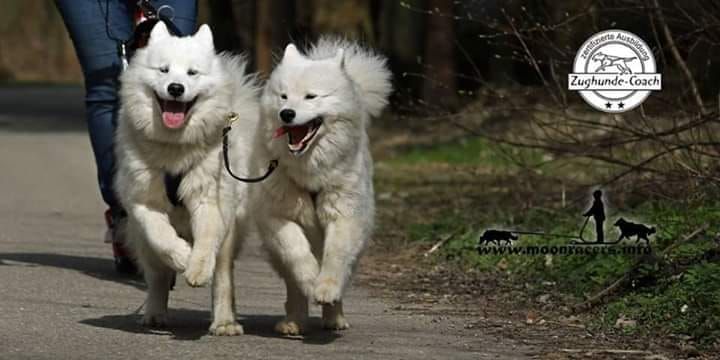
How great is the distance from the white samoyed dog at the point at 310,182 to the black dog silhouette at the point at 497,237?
9.77ft

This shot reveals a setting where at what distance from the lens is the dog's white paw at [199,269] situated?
632 centimetres

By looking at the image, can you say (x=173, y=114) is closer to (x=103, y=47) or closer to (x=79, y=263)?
(x=103, y=47)

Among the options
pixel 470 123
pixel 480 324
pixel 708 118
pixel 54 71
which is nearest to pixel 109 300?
pixel 480 324

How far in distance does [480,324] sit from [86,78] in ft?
8.56

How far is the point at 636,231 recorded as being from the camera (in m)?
8.77

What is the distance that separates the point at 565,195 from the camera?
10.6 meters

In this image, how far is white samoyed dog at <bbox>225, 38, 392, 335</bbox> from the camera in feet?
21.1

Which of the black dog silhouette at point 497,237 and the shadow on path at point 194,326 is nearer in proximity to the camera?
the shadow on path at point 194,326

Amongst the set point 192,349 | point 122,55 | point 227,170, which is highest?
point 122,55

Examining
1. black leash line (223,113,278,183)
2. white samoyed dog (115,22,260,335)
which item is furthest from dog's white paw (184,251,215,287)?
black leash line (223,113,278,183)

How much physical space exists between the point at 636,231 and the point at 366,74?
94.5 inches

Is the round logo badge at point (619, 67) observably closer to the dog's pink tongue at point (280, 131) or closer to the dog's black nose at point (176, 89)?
the dog's pink tongue at point (280, 131)

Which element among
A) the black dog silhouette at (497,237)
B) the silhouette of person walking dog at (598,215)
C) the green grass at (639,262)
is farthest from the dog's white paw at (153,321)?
the black dog silhouette at (497,237)

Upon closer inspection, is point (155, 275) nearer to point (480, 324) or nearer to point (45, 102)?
point (480, 324)
